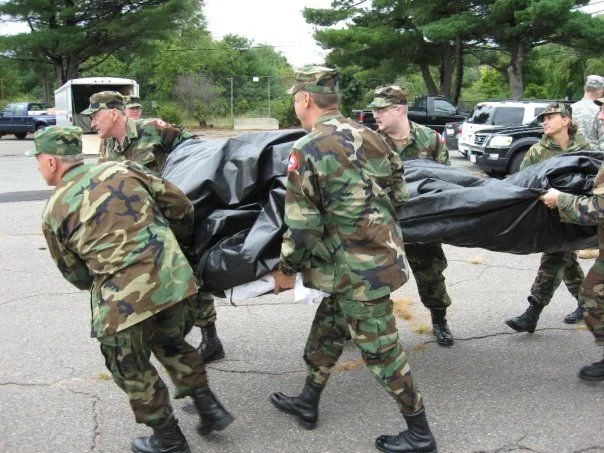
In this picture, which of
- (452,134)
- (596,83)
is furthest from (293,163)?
(452,134)

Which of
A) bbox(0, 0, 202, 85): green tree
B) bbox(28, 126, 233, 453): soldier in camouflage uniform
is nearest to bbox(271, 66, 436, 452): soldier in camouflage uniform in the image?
bbox(28, 126, 233, 453): soldier in camouflage uniform

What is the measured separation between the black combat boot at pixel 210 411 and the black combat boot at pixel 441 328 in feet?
5.76

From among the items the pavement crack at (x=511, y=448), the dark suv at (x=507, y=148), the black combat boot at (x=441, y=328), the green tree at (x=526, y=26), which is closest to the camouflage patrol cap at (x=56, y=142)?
the pavement crack at (x=511, y=448)

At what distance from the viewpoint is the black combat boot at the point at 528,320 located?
4.36 m

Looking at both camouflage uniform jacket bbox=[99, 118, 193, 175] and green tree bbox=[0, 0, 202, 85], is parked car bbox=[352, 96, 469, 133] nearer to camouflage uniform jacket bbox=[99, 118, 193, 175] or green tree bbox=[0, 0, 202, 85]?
green tree bbox=[0, 0, 202, 85]

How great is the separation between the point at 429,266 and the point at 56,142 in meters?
2.49

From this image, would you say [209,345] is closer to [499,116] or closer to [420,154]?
[420,154]

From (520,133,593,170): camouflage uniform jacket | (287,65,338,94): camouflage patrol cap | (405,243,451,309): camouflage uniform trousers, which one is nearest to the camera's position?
(287,65,338,94): camouflage patrol cap

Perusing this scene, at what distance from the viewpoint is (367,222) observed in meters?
2.78

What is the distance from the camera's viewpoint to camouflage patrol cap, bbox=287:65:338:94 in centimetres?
283

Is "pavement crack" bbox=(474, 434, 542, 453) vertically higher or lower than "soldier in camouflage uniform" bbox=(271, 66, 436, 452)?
lower

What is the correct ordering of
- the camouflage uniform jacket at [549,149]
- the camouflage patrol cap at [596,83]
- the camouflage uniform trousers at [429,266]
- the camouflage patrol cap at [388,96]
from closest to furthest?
1. the camouflage patrol cap at [388,96]
2. the camouflage uniform trousers at [429,266]
3. the camouflage uniform jacket at [549,149]
4. the camouflage patrol cap at [596,83]

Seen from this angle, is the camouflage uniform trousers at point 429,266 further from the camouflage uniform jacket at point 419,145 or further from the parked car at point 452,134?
the parked car at point 452,134

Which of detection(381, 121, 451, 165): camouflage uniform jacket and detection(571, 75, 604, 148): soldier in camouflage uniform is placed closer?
detection(381, 121, 451, 165): camouflage uniform jacket
